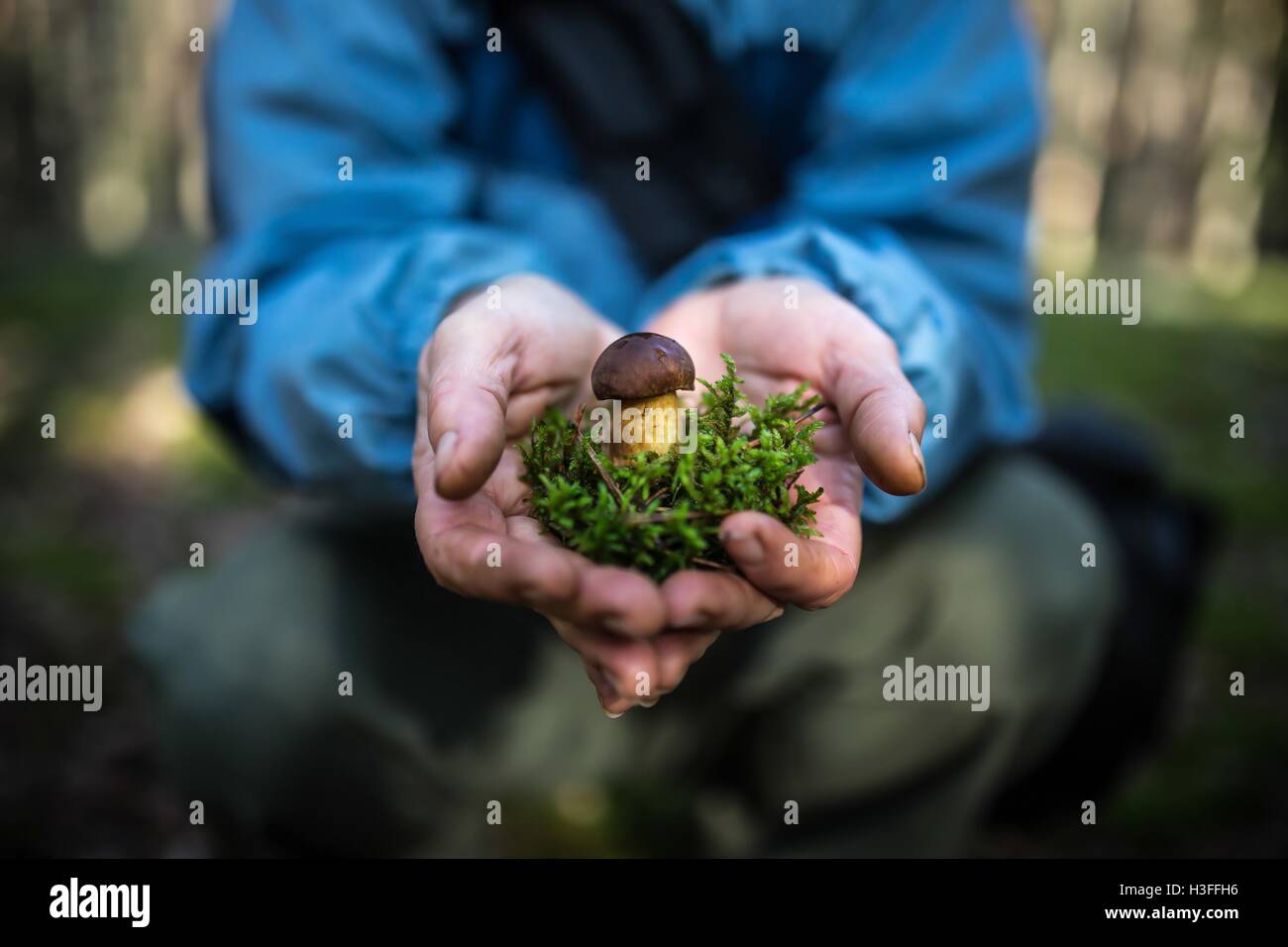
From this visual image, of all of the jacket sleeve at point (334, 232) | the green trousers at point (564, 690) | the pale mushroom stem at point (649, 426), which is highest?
the jacket sleeve at point (334, 232)

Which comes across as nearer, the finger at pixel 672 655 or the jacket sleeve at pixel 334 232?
the finger at pixel 672 655

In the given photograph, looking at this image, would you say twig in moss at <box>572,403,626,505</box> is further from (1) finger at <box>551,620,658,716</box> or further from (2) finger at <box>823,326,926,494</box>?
(2) finger at <box>823,326,926,494</box>

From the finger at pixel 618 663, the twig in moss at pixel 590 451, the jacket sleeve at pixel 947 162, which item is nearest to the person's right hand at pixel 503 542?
the finger at pixel 618 663

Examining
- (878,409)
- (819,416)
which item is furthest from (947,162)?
(878,409)

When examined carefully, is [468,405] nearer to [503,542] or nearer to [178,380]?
[503,542]

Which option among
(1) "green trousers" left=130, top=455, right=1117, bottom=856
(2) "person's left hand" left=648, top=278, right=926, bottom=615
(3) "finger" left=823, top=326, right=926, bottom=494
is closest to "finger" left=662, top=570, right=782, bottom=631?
(2) "person's left hand" left=648, top=278, right=926, bottom=615

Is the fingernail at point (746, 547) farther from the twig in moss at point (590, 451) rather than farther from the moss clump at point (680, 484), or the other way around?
the twig in moss at point (590, 451)

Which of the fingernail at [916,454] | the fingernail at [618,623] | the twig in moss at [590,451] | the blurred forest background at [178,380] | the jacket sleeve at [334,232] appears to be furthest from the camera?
the blurred forest background at [178,380]

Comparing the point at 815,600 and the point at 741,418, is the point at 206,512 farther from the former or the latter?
the point at 815,600
